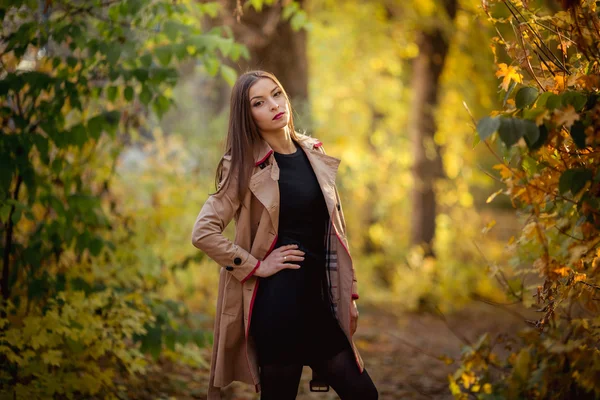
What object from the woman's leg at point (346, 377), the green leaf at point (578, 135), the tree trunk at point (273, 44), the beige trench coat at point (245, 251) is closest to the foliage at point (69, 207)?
the beige trench coat at point (245, 251)

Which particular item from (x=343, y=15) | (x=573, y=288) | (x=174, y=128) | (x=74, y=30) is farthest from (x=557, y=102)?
(x=343, y=15)

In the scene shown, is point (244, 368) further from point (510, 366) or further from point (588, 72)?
point (588, 72)

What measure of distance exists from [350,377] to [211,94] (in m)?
7.10

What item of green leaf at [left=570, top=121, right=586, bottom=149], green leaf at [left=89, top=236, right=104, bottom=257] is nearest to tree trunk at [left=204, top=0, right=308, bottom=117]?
green leaf at [left=89, top=236, right=104, bottom=257]

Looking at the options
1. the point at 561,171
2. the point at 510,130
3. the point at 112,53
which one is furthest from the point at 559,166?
the point at 112,53

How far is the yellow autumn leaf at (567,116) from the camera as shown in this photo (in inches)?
99.5

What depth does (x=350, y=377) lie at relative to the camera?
2975 millimetres

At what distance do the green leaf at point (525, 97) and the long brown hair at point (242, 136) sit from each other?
1.20 meters

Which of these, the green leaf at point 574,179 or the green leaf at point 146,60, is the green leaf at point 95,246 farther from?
the green leaf at point 574,179

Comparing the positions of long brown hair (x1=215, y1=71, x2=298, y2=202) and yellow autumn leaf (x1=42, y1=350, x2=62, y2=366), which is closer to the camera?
long brown hair (x1=215, y1=71, x2=298, y2=202)

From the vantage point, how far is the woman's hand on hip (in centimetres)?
300

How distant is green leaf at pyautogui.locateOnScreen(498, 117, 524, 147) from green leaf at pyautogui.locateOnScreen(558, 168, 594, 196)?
379 mm

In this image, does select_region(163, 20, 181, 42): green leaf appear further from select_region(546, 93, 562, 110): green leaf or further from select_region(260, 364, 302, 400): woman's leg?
select_region(546, 93, 562, 110): green leaf

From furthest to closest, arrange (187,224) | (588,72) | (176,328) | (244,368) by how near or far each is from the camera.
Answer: (187,224) < (176,328) < (244,368) < (588,72)
